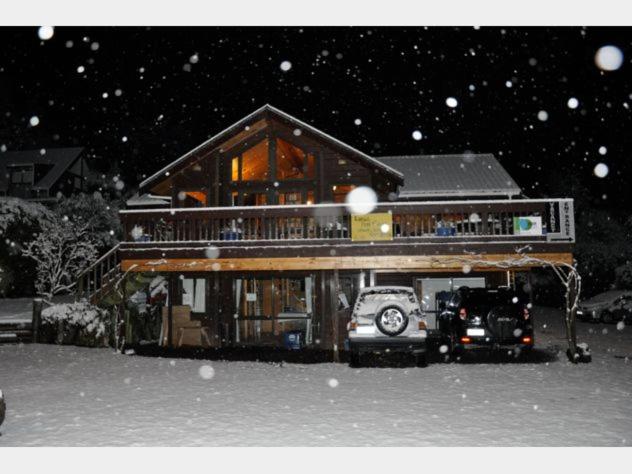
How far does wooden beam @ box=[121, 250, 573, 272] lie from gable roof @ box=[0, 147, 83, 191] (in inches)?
1206

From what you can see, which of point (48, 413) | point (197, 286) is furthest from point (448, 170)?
point (48, 413)

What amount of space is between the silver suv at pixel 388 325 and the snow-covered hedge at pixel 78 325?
8.34m

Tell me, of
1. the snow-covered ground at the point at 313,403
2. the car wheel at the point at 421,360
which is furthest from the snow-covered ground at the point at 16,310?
the car wheel at the point at 421,360

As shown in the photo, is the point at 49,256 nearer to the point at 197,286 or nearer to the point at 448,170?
the point at 197,286

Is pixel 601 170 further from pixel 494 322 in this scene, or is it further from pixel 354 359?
pixel 354 359

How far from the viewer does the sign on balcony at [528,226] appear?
13.8 m

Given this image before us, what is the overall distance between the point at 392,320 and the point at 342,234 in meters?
3.11

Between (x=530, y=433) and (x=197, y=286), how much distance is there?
13.3 m

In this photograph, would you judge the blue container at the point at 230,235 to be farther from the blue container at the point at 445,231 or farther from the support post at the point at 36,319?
the support post at the point at 36,319

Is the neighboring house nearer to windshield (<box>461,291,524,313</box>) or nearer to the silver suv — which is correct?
the silver suv

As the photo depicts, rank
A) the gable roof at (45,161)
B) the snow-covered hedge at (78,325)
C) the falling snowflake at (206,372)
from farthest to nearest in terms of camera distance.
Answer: the gable roof at (45,161) < the snow-covered hedge at (78,325) < the falling snowflake at (206,372)

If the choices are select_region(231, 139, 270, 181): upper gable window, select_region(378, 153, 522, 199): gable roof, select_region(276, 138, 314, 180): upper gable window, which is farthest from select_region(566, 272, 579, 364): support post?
select_region(231, 139, 270, 181): upper gable window

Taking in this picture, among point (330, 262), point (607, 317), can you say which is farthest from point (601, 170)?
point (330, 262)

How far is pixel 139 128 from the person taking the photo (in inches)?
2137
